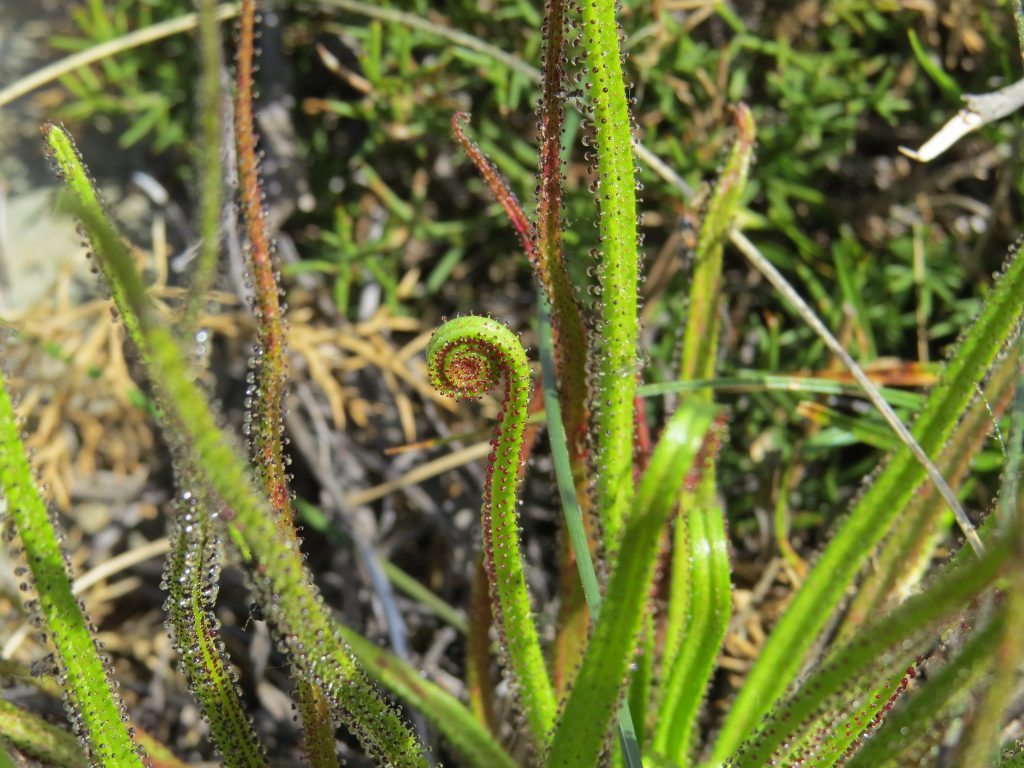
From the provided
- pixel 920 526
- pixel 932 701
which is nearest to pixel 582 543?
pixel 932 701

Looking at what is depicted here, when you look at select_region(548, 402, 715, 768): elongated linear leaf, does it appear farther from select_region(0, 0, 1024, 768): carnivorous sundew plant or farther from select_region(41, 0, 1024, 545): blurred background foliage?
select_region(41, 0, 1024, 545): blurred background foliage

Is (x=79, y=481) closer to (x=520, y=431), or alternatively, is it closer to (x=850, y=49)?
(x=520, y=431)

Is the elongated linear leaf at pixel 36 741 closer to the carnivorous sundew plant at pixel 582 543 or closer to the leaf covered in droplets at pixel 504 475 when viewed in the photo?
the carnivorous sundew plant at pixel 582 543

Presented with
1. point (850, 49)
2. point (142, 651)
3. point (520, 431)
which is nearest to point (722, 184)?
point (520, 431)

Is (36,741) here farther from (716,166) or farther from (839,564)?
(716,166)

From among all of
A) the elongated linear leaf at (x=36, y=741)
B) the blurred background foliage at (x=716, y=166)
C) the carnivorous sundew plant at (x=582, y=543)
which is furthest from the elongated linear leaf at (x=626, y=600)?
the blurred background foliage at (x=716, y=166)

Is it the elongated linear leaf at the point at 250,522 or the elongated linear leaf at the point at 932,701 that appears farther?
the elongated linear leaf at the point at 932,701

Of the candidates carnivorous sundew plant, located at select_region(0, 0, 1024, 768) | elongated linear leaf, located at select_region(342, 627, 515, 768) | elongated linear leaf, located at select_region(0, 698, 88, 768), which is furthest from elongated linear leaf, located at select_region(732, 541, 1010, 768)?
elongated linear leaf, located at select_region(0, 698, 88, 768)
